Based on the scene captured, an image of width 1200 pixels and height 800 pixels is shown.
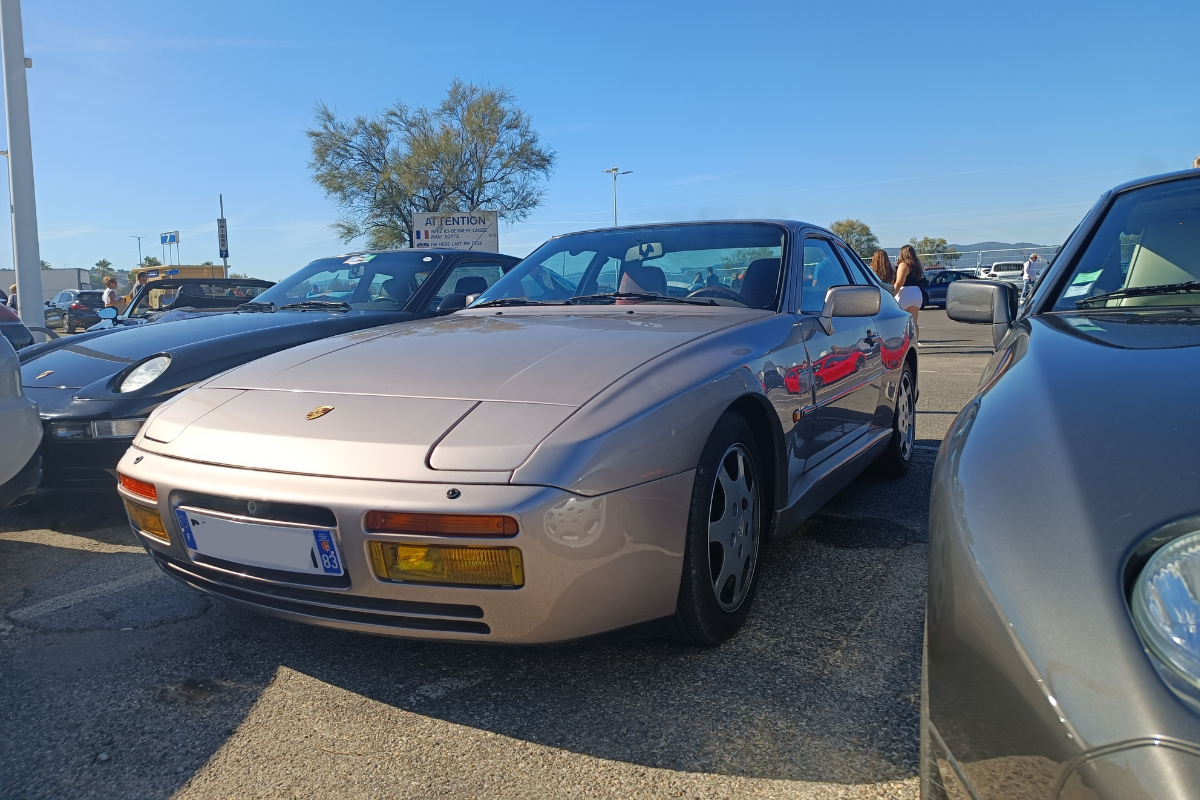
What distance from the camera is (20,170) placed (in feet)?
28.4

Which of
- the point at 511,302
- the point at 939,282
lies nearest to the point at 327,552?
the point at 511,302

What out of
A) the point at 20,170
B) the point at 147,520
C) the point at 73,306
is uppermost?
the point at 20,170

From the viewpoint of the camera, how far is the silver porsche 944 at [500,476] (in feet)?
5.70

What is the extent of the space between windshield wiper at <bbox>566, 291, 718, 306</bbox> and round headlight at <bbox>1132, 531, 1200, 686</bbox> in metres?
2.20

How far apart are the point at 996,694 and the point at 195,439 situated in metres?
1.88

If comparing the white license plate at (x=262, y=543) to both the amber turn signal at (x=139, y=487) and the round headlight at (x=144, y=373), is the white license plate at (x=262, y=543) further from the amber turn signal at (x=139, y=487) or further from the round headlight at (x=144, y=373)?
the round headlight at (x=144, y=373)

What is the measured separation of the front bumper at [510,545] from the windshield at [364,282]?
10.4 ft

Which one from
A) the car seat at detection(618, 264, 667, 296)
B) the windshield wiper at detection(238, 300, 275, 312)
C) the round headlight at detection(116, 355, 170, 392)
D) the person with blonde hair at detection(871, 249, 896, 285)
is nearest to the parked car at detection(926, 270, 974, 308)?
the person with blonde hair at detection(871, 249, 896, 285)

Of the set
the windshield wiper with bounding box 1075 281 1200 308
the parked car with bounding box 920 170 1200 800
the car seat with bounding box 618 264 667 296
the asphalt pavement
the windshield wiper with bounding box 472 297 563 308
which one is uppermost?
the car seat with bounding box 618 264 667 296

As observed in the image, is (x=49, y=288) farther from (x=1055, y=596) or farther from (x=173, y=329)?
(x=1055, y=596)

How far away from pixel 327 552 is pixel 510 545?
428 mm

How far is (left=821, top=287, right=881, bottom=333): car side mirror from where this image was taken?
3011mm

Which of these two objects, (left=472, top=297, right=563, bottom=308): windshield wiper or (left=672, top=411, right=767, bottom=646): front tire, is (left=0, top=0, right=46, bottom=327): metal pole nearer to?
(left=472, top=297, right=563, bottom=308): windshield wiper

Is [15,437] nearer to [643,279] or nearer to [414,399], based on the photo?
[414,399]
